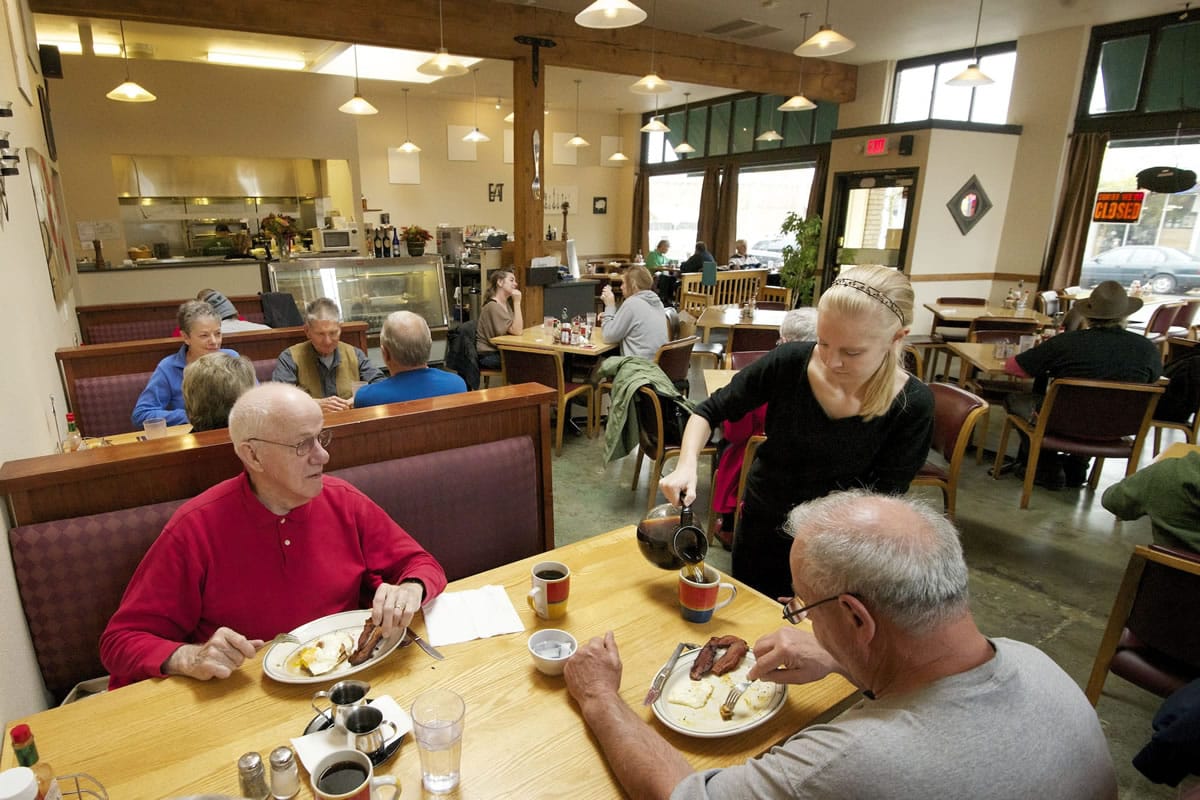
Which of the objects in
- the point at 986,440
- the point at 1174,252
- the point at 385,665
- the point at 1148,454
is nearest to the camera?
the point at 385,665

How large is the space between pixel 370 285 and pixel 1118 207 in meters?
8.06

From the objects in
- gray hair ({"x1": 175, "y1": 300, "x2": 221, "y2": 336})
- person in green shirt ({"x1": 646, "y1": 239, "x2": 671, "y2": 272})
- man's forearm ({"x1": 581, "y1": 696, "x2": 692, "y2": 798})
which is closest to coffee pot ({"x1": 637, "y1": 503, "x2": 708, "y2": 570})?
man's forearm ({"x1": 581, "y1": 696, "x2": 692, "y2": 798})

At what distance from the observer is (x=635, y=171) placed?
14.1 m

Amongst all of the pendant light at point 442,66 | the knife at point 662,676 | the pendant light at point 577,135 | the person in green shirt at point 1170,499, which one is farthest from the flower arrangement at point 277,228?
the person in green shirt at point 1170,499

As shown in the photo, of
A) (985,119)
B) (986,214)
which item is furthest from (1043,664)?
(985,119)

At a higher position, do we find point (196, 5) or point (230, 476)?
point (196, 5)

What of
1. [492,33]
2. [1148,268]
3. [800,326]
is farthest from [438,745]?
[1148,268]

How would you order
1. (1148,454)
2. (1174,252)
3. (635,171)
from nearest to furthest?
(1148,454)
(1174,252)
(635,171)

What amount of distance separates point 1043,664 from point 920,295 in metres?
8.23

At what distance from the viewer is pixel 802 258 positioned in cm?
927

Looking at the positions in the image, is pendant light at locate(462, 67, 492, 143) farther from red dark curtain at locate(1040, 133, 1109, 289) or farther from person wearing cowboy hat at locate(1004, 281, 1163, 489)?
person wearing cowboy hat at locate(1004, 281, 1163, 489)

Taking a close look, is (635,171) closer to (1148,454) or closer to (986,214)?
(986,214)

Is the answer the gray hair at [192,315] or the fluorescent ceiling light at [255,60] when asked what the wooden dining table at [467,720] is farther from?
the fluorescent ceiling light at [255,60]

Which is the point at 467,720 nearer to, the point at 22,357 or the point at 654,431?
the point at 22,357
